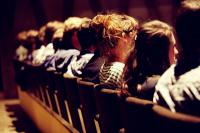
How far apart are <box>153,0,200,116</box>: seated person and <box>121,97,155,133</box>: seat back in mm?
124

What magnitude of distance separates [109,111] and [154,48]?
427 mm

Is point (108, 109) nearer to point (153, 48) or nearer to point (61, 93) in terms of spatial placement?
point (153, 48)

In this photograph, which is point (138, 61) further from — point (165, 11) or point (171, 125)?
point (165, 11)

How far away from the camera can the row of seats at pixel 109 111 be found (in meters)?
1.53

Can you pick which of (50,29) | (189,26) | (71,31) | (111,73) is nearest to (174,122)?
(189,26)

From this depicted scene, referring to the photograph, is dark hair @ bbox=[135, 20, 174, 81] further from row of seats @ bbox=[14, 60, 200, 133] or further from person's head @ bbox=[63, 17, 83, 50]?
person's head @ bbox=[63, 17, 83, 50]

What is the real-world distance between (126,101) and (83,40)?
1759 mm

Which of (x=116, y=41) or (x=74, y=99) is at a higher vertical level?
(x=116, y=41)

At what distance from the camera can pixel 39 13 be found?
10.4m

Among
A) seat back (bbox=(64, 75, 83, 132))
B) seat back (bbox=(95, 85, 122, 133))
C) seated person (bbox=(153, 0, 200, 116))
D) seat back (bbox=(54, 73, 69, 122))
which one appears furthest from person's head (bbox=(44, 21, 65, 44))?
seated person (bbox=(153, 0, 200, 116))

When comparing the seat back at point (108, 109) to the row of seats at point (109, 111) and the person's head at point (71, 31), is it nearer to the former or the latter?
the row of seats at point (109, 111)

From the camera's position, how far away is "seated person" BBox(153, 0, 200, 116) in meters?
1.75

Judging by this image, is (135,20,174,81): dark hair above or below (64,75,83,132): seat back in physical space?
above

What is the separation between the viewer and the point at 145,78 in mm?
2371
